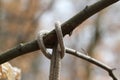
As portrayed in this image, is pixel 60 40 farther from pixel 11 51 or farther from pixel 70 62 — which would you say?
pixel 70 62

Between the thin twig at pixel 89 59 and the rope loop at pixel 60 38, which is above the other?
the rope loop at pixel 60 38

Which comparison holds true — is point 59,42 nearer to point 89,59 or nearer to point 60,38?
point 60,38

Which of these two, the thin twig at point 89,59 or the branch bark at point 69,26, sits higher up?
the branch bark at point 69,26

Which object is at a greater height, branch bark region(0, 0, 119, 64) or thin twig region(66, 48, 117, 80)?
branch bark region(0, 0, 119, 64)

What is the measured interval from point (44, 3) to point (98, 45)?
1689 mm

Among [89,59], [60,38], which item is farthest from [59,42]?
[89,59]

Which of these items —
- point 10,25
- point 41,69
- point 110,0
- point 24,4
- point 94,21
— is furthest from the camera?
point 41,69

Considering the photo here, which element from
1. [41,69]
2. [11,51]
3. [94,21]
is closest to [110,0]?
[11,51]

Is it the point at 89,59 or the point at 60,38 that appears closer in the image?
the point at 60,38

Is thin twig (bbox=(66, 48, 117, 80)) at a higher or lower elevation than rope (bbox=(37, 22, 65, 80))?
lower

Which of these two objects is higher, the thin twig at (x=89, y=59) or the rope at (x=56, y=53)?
the rope at (x=56, y=53)

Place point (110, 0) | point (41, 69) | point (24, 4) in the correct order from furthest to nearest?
1. point (41, 69)
2. point (24, 4)
3. point (110, 0)

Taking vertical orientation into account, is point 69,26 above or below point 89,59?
above

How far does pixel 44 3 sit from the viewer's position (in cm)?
819
